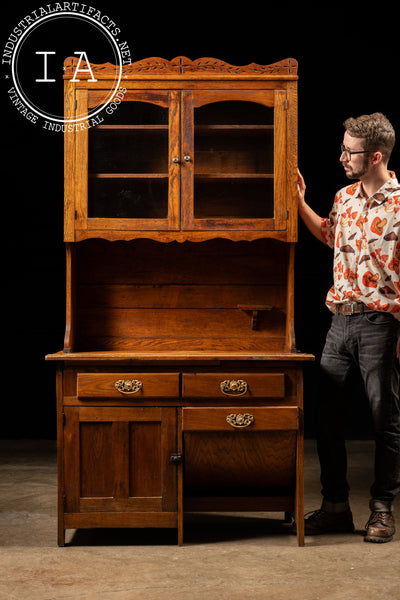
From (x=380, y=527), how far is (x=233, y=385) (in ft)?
2.97

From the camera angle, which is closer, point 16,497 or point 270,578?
point 270,578

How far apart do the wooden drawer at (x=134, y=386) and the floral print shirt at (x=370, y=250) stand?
0.84 m

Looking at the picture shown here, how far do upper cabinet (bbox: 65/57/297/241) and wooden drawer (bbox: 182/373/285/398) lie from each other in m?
0.63

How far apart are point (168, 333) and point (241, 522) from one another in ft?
3.20

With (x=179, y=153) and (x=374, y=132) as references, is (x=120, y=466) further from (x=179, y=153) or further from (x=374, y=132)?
(x=374, y=132)

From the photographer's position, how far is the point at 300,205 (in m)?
3.54

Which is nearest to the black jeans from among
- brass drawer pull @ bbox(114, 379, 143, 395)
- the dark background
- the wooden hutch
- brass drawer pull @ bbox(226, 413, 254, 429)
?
the wooden hutch

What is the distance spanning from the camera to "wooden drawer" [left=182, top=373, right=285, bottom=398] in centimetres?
326

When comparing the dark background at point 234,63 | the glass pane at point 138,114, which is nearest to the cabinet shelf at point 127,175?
the glass pane at point 138,114

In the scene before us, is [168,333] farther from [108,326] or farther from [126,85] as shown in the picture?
[126,85]

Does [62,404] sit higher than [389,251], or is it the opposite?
[389,251]

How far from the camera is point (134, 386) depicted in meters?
3.26

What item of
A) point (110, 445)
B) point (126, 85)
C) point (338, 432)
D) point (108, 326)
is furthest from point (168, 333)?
point (126, 85)

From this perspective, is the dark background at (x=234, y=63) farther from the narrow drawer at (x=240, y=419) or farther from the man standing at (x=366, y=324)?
the narrow drawer at (x=240, y=419)
